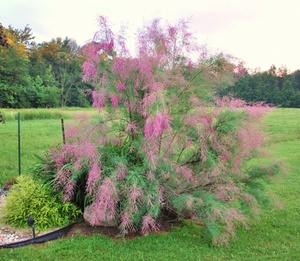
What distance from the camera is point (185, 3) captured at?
5.34 metres

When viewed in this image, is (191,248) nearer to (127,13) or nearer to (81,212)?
(81,212)

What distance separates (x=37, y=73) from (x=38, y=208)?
1482 inches

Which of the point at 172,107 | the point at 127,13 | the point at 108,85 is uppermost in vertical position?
the point at 127,13

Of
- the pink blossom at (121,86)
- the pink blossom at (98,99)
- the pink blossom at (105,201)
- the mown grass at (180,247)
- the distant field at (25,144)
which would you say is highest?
the pink blossom at (121,86)

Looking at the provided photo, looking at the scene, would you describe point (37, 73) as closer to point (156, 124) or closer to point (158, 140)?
point (158, 140)

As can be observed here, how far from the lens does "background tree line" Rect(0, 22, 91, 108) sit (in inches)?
1202

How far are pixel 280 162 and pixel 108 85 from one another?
2.68 metres

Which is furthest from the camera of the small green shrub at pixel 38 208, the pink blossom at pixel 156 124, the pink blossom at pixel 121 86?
the small green shrub at pixel 38 208

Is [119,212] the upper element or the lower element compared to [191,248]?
upper

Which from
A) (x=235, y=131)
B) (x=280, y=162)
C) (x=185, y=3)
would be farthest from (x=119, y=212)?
(x=185, y=3)

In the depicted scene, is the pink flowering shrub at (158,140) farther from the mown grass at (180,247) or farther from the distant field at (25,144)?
the distant field at (25,144)

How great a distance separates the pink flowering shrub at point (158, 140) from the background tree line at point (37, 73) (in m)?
20.7

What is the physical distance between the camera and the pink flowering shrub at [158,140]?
3.64 meters

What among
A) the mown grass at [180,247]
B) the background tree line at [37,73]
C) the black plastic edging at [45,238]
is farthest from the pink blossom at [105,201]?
the background tree line at [37,73]
